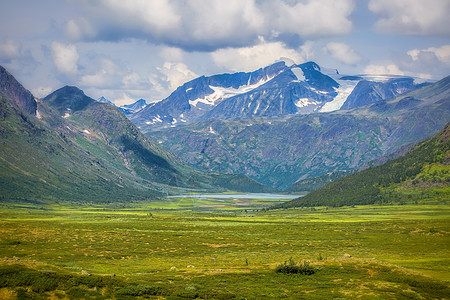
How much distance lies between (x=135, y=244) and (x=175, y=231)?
121ft

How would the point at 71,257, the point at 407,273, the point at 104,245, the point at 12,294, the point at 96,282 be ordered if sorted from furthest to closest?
the point at 104,245
the point at 71,257
the point at 407,273
the point at 96,282
the point at 12,294

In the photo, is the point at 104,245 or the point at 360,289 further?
the point at 104,245

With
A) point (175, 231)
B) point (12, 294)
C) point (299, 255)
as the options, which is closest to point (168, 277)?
Answer: point (12, 294)

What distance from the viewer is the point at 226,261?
9844 centimetres

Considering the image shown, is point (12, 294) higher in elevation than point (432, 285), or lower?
higher

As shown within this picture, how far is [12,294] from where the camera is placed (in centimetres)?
5144

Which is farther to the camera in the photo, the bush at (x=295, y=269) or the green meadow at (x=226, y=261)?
the bush at (x=295, y=269)

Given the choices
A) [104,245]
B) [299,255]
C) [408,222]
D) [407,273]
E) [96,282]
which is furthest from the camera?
[408,222]

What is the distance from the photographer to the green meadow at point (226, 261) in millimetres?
59688

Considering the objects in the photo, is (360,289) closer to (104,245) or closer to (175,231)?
(104,245)

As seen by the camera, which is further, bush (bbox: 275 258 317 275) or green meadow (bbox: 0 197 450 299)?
bush (bbox: 275 258 317 275)

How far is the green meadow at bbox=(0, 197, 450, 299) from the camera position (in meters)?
59.7

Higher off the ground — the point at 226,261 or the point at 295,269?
the point at 295,269

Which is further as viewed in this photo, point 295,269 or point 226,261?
point 226,261
